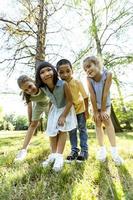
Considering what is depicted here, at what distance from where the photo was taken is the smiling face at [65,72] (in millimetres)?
3986

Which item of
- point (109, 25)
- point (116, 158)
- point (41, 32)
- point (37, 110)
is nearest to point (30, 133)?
point (37, 110)

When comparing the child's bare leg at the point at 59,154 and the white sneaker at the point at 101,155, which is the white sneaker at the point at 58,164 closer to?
the child's bare leg at the point at 59,154

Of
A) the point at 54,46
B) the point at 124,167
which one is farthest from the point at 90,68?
the point at 54,46

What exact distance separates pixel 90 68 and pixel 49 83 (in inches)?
22.7

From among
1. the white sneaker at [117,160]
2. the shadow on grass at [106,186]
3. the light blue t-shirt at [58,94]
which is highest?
the light blue t-shirt at [58,94]

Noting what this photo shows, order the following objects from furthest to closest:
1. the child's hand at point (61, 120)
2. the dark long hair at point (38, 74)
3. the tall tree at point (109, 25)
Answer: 1. the tall tree at point (109, 25)
2. the dark long hair at point (38, 74)
3. the child's hand at point (61, 120)

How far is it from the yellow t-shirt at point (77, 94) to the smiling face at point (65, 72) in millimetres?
95

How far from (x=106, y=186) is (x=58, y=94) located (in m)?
1.37

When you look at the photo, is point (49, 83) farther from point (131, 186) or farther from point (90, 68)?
point (131, 186)

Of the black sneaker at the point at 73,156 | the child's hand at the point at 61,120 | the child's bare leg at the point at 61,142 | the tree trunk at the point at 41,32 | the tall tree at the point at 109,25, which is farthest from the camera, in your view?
the tall tree at the point at 109,25

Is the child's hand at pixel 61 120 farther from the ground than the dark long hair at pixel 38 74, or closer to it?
closer to it

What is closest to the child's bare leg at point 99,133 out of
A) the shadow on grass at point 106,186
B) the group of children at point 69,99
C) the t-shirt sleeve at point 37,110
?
the group of children at point 69,99

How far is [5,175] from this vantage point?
129 inches

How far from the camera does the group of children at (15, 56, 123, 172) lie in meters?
3.82
